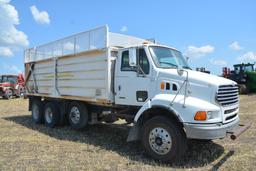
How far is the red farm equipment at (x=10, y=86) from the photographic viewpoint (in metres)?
24.7

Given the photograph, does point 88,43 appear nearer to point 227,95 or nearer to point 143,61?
point 143,61

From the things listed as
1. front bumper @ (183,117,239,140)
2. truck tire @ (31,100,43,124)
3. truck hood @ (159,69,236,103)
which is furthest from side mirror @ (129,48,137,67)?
truck tire @ (31,100,43,124)

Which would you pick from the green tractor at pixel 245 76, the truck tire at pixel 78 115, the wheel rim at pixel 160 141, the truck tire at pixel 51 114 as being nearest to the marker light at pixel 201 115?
the wheel rim at pixel 160 141

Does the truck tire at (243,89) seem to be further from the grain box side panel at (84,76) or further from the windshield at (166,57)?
the grain box side panel at (84,76)

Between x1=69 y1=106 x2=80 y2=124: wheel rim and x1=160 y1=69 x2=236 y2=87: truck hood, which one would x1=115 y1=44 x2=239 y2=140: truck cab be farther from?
x1=69 y1=106 x2=80 y2=124: wheel rim

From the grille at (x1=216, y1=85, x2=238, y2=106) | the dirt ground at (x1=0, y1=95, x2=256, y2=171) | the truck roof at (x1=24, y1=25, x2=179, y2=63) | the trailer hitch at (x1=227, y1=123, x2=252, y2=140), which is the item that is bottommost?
the dirt ground at (x1=0, y1=95, x2=256, y2=171)

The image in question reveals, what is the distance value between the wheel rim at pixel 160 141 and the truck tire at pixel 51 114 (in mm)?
4785

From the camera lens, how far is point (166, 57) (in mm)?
6836

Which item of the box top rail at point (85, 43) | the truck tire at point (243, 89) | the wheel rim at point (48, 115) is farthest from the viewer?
the truck tire at point (243, 89)

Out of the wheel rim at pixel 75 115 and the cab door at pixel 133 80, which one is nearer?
the cab door at pixel 133 80

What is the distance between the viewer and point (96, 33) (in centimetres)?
799

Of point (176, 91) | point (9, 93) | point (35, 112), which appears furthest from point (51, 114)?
point (9, 93)

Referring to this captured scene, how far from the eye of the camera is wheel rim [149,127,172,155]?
5805 mm

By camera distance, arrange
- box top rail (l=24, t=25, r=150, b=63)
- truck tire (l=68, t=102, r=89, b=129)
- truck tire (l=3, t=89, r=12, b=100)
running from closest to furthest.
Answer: box top rail (l=24, t=25, r=150, b=63) → truck tire (l=68, t=102, r=89, b=129) → truck tire (l=3, t=89, r=12, b=100)
